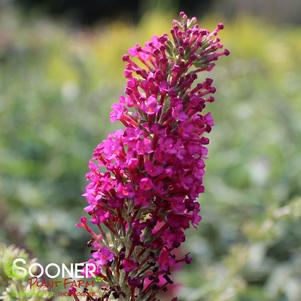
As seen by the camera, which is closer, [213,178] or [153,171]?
[153,171]

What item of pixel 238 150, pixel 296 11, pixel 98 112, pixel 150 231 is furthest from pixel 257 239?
pixel 296 11

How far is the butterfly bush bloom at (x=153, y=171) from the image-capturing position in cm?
163

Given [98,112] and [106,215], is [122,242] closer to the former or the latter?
[106,215]

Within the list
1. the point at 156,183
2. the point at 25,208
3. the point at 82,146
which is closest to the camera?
the point at 156,183

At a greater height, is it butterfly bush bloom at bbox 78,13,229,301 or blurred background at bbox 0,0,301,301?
blurred background at bbox 0,0,301,301

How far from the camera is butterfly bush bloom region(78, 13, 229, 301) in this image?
1.63 metres

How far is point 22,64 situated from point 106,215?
622 cm

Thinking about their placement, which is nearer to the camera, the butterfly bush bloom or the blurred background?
the butterfly bush bloom

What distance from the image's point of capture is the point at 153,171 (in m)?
1.60

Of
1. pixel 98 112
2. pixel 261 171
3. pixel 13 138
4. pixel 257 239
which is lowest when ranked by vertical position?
pixel 257 239

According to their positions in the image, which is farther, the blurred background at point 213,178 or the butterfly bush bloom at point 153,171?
the blurred background at point 213,178

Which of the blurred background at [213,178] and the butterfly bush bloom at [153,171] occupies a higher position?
the blurred background at [213,178]

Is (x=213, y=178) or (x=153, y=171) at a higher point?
(x=213, y=178)

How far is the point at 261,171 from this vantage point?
4.39 m
